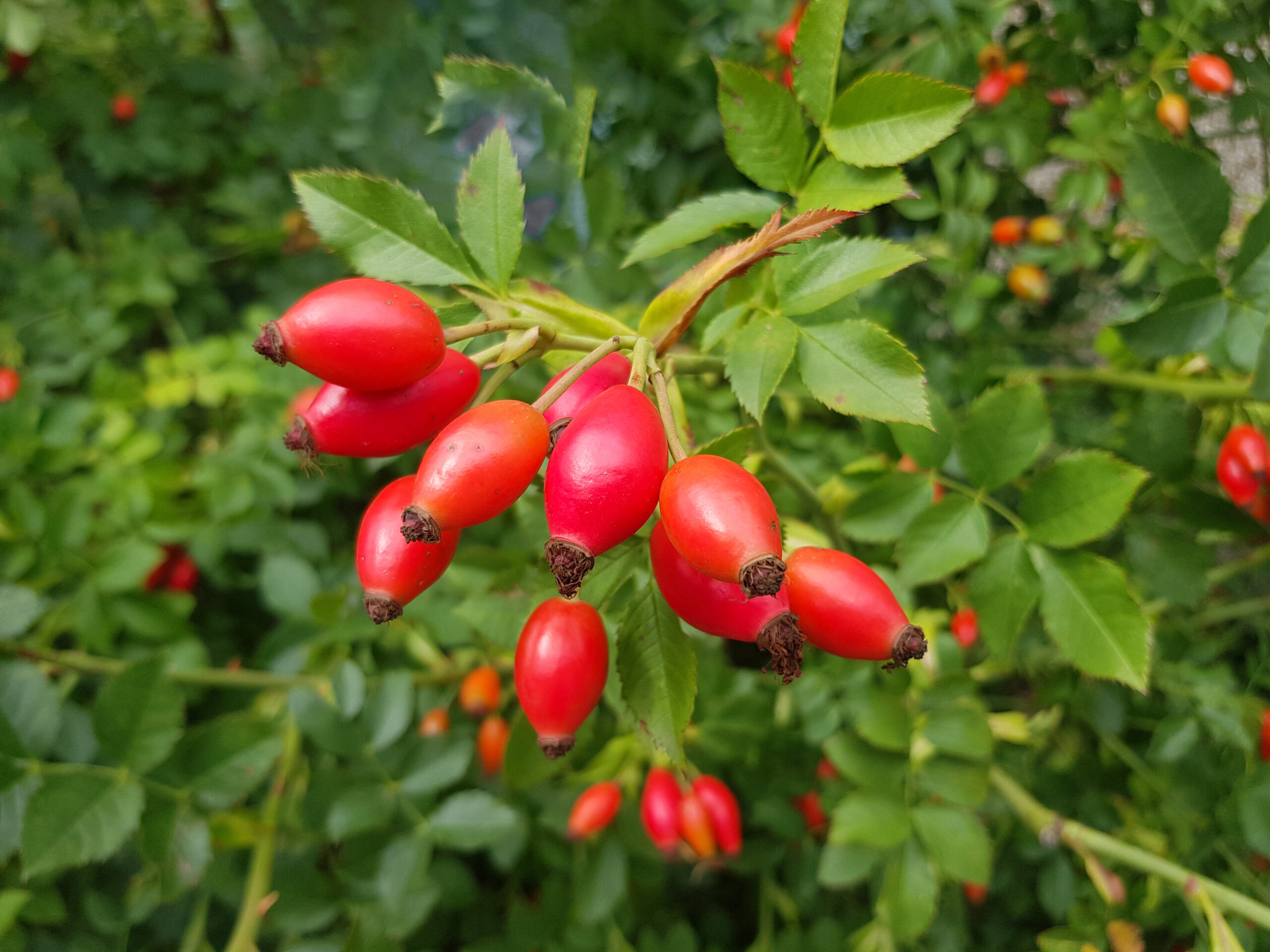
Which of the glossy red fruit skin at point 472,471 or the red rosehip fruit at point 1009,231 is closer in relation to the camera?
the glossy red fruit skin at point 472,471

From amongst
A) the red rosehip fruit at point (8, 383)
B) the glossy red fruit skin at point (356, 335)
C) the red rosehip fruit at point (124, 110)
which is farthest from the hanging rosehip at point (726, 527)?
the red rosehip fruit at point (124, 110)

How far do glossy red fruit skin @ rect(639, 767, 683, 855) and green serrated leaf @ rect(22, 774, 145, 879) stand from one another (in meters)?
0.73

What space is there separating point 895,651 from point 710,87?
1.48 metres

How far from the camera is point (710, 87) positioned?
164cm

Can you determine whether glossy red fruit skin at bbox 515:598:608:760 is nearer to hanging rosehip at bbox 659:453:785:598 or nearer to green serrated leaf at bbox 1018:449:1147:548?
hanging rosehip at bbox 659:453:785:598

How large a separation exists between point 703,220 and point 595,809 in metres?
0.95

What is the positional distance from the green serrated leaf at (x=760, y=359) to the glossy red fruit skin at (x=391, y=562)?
305 millimetres

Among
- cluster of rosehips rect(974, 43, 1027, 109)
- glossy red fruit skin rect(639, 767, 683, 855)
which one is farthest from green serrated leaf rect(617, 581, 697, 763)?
cluster of rosehips rect(974, 43, 1027, 109)

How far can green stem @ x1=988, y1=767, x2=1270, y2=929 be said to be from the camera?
91cm


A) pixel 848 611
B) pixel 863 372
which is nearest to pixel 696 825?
pixel 848 611

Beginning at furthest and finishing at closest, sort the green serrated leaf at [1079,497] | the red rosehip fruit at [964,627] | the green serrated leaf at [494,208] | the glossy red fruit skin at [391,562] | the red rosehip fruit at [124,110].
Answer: the red rosehip fruit at [124,110] → the red rosehip fruit at [964,627] → the green serrated leaf at [1079,497] → the green serrated leaf at [494,208] → the glossy red fruit skin at [391,562]

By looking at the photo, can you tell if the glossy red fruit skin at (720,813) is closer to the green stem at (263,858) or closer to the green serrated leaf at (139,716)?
the green stem at (263,858)

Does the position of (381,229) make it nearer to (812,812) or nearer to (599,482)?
(599,482)

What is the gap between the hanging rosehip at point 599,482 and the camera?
1.70ft
